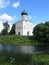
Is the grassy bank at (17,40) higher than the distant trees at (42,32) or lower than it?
lower

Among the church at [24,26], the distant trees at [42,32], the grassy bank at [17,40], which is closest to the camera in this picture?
the distant trees at [42,32]

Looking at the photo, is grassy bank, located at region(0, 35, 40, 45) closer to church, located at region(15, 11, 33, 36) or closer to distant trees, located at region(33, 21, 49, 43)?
distant trees, located at region(33, 21, 49, 43)

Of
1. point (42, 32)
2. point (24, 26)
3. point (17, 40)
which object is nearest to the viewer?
point (42, 32)

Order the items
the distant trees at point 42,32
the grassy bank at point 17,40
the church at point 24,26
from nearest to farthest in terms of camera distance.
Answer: the distant trees at point 42,32, the grassy bank at point 17,40, the church at point 24,26

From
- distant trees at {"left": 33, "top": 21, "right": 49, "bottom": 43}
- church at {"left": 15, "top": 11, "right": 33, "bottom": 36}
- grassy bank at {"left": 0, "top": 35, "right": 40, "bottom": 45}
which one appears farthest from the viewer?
church at {"left": 15, "top": 11, "right": 33, "bottom": 36}

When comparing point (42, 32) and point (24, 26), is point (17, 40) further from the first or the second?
point (24, 26)

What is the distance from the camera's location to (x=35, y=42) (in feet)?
284

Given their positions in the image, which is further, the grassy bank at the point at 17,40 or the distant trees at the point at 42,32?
the grassy bank at the point at 17,40

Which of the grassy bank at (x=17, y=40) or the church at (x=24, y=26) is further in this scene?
the church at (x=24, y=26)

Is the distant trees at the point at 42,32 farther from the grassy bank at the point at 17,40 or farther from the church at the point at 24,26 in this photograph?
the church at the point at 24,26

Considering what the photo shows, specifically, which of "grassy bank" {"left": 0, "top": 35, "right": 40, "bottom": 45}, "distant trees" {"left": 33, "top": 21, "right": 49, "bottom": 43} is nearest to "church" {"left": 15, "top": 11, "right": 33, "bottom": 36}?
"grassy bank" {"left": 0, "top": 35, "right": 40, "bottom": 45}

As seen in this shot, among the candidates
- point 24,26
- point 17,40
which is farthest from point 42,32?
point 24,26

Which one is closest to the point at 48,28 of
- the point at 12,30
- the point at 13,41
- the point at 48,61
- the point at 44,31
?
the point at 44,31

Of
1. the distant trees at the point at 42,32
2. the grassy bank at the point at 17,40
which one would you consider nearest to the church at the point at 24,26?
the grassy bank at the point at 17,40
